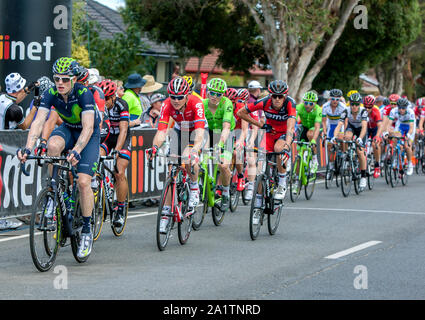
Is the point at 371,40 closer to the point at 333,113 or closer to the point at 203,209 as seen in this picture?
the point at 333,113

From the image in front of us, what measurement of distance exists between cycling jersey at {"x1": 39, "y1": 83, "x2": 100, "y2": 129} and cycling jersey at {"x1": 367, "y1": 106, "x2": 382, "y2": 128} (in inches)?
427

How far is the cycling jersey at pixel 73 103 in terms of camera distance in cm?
866

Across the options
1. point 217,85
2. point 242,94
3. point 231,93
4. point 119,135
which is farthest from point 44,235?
point 242,94

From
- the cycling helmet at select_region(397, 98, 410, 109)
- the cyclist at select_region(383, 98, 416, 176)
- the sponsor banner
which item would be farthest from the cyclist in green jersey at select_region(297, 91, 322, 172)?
the sponsor banner

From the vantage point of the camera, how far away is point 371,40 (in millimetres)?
39469

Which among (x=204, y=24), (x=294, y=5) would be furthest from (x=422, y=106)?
(x=204, y=24)

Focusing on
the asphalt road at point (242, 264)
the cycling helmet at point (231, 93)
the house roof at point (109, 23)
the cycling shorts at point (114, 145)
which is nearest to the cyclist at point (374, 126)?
the cycling helmet at point (231, 93)

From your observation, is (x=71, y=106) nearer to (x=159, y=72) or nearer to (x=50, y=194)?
(x=50, y=194)

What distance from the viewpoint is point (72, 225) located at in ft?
28.6

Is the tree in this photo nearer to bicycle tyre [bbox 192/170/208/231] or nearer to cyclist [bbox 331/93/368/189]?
cyclist [bbox 331/93/368/189]

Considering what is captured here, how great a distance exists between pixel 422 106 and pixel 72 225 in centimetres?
1756

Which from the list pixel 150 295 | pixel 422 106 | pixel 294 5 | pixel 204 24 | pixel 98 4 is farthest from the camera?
pixel 98 4

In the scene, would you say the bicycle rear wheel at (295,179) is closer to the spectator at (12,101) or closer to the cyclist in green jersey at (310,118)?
the cyclist in green jersey at (310,118)

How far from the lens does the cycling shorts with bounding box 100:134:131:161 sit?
10.8 metres
